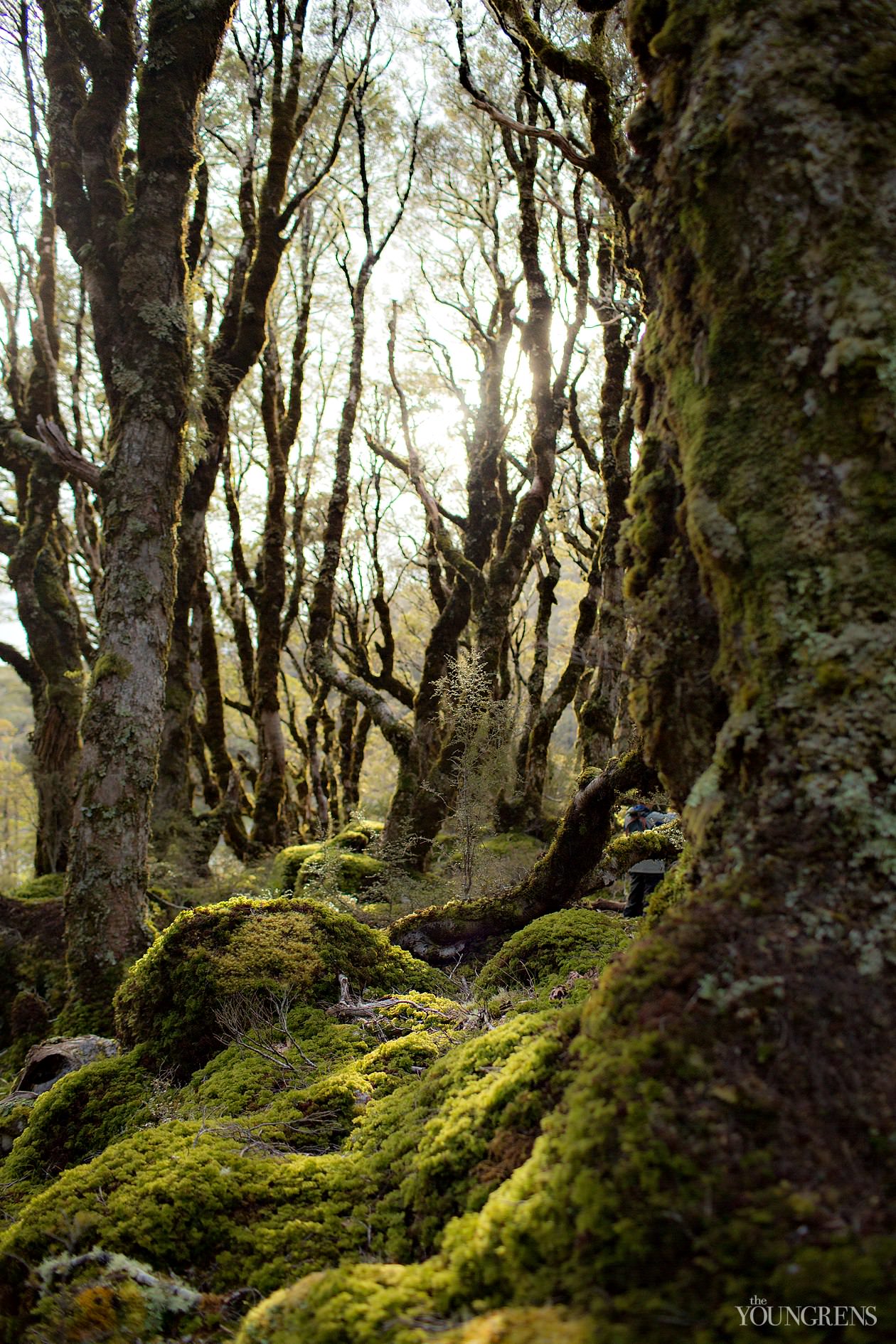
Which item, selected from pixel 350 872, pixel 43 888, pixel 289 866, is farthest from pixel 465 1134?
pixel 43 888

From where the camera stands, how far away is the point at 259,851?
42.9ft

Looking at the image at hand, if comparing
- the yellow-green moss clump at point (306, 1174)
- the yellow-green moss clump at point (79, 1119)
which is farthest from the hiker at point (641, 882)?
the yellow-green moss clump at point (79, 1119)

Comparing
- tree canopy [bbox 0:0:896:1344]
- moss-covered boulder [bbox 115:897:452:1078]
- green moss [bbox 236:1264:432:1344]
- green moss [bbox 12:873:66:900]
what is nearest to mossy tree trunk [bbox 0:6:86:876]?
green moss [bbox 12:873:66:900]

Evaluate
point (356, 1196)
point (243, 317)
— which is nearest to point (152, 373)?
point (243, 317)

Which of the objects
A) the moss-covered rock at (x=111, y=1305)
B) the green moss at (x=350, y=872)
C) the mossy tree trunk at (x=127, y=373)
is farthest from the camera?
the green moss at (x=350, y=872)

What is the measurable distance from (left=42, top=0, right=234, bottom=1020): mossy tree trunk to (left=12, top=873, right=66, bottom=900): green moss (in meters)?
3.50

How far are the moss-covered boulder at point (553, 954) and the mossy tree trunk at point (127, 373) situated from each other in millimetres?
3131

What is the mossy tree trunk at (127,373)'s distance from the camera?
205 inches

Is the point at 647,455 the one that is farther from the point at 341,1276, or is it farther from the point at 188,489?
the point at 188,489

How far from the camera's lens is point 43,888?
8.39 meters

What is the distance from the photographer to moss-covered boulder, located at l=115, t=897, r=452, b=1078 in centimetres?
323

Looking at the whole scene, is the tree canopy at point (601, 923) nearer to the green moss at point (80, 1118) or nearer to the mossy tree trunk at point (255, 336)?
the green moss at point (80, 1118)

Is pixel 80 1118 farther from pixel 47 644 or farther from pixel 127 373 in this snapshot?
pixel 47 644

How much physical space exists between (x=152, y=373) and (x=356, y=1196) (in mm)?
5841
